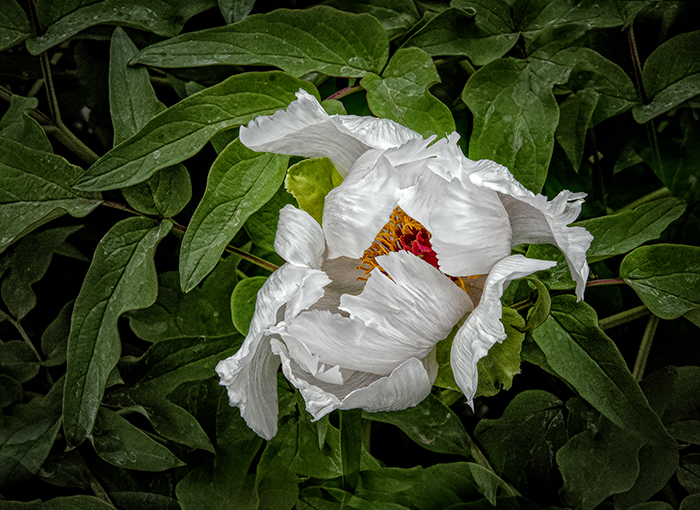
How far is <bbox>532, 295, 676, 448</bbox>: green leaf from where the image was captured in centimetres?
34

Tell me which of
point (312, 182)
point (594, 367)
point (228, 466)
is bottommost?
point (228, 466)

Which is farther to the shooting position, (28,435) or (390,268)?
(28,435)

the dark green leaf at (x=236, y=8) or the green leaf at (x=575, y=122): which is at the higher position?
the dark green leaf at (x=236, y=8)

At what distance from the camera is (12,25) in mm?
407

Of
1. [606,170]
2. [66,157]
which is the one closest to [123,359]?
[66,157]

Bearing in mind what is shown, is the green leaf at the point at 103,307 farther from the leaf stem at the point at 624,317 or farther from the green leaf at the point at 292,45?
the leaf stem at the point at 624,317

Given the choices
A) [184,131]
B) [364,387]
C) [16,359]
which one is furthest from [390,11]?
[16,359]

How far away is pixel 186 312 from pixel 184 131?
131 mm

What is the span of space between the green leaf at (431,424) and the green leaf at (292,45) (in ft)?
0.73

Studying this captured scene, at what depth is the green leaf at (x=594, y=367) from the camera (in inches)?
13.3

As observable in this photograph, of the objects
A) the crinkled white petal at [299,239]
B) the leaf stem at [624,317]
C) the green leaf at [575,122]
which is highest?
the green leaf at [575,122]

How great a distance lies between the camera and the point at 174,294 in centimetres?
41

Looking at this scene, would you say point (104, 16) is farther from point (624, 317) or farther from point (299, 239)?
point (624, 317)

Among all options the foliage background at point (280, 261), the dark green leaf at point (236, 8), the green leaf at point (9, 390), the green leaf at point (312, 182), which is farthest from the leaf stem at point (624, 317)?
the green leaf at point (9, 390)
